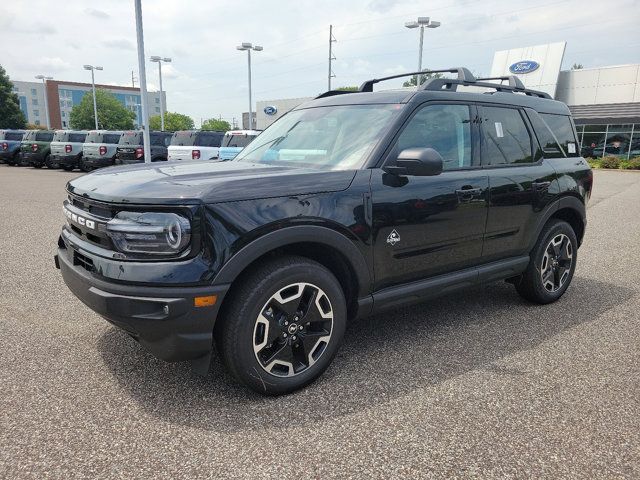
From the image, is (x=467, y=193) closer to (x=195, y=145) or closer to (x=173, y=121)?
(x=195, y=145)

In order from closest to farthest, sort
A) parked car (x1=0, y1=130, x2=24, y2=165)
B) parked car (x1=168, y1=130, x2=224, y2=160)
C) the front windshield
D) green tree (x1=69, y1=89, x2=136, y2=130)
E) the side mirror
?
the side mirror < the front windshield < parked car (x1=168, y1=130, x2=224, y2=160) < parked car (x1=0, y1=130, x2=24, y2=165) < green tree (x1=69, y1=89, x2=136, y2=130)

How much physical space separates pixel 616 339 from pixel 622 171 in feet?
97.2

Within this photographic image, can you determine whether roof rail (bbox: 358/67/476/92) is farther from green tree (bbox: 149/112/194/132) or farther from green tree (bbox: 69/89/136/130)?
green tree (bbox: 149/112/194/132)

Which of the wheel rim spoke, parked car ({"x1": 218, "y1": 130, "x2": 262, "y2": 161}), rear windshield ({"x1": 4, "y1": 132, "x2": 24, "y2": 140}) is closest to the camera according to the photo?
the wheel rim spoke

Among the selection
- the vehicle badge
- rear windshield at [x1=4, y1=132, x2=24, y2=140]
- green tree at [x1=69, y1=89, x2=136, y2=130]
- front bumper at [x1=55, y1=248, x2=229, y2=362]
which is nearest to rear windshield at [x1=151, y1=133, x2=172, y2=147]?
rear windshield at [x1=4, y1=132, x2=24, y2=140]

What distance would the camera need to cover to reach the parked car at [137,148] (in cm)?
1883

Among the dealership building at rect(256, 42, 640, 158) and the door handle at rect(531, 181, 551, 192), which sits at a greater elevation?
the dealership building at rect(256, 42, 640, 158)

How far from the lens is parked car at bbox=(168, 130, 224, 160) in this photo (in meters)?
16.1

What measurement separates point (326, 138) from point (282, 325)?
4.77 ft

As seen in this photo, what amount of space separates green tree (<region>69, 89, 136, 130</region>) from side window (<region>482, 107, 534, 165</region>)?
308ft

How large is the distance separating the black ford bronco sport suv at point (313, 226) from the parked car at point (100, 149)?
17.9m

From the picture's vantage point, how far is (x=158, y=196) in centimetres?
252

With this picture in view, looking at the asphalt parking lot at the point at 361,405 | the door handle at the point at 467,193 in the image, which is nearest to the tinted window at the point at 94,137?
the asphalt parking lot at the point at 361,405

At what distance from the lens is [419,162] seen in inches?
119
